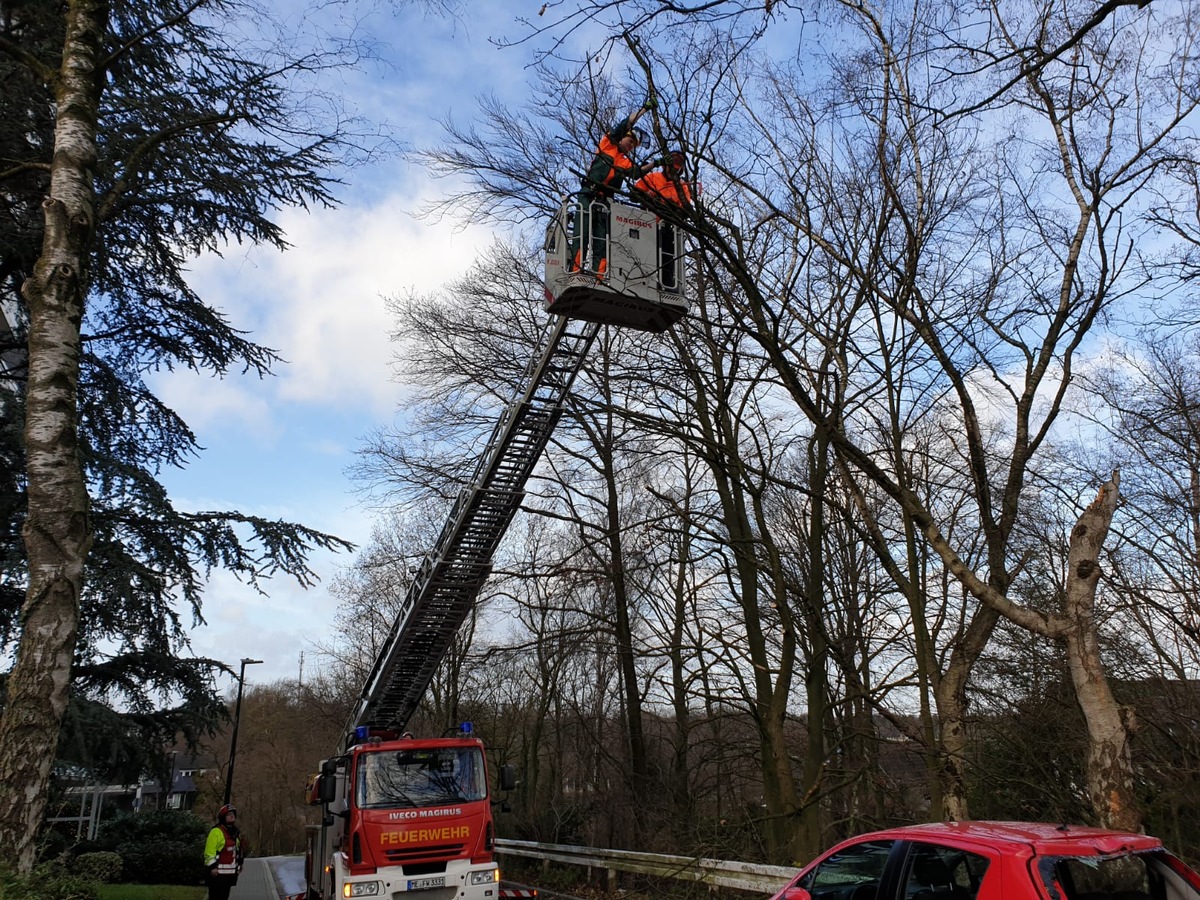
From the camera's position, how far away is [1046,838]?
416 cm

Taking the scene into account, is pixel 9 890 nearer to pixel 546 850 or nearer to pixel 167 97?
pixel 167 97

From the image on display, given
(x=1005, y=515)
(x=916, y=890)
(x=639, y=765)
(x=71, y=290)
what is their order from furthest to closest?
(x=639, y=765) → (x=1005, y=515) → (x=71, y=290) → (x=916, y=890)

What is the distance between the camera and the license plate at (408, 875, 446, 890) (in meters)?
10.4

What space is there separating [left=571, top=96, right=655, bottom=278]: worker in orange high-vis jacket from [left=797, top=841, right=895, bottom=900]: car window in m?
5.51

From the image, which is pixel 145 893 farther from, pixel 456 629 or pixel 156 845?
pixel 156 845

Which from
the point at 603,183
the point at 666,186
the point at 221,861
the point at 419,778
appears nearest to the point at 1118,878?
the point at 666,186

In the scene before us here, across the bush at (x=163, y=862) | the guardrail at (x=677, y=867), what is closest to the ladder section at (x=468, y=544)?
the guardrail at (x=677, y=867)

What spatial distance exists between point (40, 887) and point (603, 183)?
279 inches

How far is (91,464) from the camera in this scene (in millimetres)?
11961

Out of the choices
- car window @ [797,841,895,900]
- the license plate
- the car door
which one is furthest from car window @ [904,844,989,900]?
the license plate

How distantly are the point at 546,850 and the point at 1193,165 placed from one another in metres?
14.7

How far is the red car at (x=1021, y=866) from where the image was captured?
3.96m

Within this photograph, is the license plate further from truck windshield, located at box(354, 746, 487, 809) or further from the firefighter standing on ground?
the firefighter standing on ground

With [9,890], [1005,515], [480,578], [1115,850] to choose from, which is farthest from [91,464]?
[1115,850]
